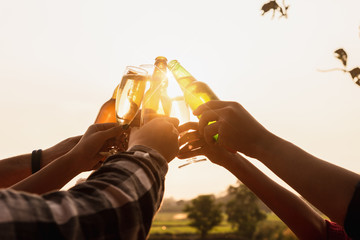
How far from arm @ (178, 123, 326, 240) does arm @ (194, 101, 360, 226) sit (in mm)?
188

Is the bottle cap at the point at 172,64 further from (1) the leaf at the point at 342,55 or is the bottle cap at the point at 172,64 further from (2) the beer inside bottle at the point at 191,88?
(1) the leaf at the point at 342,55

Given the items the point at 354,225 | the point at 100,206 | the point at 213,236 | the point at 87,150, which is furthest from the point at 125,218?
the point at 213,236

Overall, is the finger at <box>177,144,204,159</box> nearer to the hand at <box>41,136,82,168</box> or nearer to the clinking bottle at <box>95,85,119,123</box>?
the clinking bottle at <box>95,85,119,123</box>

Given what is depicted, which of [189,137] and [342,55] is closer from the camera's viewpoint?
[342,55]

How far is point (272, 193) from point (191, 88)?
843 millimetres

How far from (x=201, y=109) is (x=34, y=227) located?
39.4 inches

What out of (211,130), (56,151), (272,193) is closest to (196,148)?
(211,130)

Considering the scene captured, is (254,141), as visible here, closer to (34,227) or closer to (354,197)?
(354,197)

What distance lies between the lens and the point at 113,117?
7.07 feet

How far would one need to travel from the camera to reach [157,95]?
1889 millimetres

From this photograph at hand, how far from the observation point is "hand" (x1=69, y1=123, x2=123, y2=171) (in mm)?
1676

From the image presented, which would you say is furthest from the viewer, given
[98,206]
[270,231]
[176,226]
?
[176,226]

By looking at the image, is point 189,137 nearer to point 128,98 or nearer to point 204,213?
point 128,98

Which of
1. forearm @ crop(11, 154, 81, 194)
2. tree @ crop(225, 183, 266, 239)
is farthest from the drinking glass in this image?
tree @ crop(225, 183, 266, 239)
